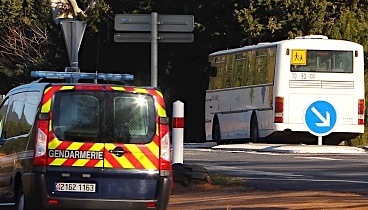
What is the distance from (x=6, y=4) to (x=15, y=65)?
3.02m

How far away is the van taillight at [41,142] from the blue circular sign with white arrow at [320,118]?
2114 centimetres

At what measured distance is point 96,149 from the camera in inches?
558

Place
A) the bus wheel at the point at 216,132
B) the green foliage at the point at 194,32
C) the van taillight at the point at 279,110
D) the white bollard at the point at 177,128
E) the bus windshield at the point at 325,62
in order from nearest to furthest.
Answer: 1. the white bollard at the point at 177,128
2. the van taillight at the point at 279,110
3. the bus windshield at the point at 325,62
4. the bus wheel at the point at 216,132
5. the green foliage at the point at 194,32

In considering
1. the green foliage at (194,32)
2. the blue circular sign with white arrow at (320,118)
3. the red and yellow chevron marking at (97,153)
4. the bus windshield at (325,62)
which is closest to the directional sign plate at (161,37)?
the red and yellow chevron marking at (97,153)

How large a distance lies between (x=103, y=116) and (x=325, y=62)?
73.6ft

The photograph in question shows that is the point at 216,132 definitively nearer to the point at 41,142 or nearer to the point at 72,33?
the point at 72,33

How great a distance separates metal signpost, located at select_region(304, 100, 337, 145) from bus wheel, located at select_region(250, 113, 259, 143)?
89.6 inches

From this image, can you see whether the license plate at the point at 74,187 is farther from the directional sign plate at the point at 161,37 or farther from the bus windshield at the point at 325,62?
the bus windshield at the point at 325,62

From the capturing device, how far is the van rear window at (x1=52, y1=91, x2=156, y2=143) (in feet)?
46.4

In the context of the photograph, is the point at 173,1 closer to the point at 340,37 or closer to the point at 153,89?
the point at 340,37

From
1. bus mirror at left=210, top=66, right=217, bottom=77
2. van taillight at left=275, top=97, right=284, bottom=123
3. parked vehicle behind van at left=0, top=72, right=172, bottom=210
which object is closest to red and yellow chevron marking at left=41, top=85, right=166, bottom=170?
parked vehicle behind van at left=0, top=72, right=172, bottom=210

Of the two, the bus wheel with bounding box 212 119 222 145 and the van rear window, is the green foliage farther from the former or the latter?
the van rear window

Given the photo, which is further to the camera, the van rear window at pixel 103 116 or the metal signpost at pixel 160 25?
the metal signpost at pixel 160 25

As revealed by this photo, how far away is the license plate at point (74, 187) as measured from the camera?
14.1 meters
